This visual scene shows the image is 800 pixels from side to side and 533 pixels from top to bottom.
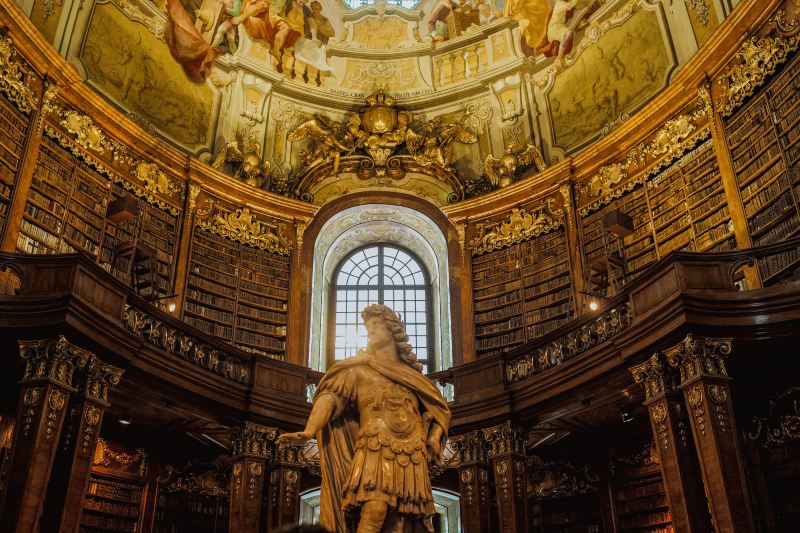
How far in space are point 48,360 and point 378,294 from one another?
22.0 ft

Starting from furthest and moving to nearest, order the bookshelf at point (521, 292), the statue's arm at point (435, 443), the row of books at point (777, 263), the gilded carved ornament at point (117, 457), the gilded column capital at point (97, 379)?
the bookshelf at point (521, 292) < the gilded carved ornament at point (117, 457) < the row of books at point (777, 263) < the gilded column capital at point (97, 379) < the statue's arm at point (435, 443)

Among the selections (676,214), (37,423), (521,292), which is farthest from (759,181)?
(37,423)

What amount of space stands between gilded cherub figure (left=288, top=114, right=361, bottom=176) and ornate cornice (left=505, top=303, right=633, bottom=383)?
202 inches

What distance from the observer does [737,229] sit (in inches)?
343

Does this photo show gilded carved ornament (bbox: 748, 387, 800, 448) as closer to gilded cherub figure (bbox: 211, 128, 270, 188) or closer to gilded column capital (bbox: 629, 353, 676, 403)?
gilded column capital (bbox: 629, 353, 676, 403)

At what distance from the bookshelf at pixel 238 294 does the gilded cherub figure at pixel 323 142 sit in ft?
6.45

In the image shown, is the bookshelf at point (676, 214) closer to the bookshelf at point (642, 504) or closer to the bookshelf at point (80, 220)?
the bookshelf at point (642, 504)

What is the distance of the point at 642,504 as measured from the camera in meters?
9.02

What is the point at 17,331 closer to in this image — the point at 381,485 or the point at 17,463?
the point at 17,463

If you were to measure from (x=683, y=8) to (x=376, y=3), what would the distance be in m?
5.46

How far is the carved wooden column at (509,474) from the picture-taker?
8.62 meters

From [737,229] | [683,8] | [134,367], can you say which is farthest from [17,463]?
[683,8]

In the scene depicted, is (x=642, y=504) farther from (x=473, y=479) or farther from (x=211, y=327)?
(x=211, y=327)

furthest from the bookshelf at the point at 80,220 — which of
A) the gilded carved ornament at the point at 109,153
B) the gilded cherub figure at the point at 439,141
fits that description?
the gilded cherub figure at the point at 439,141
